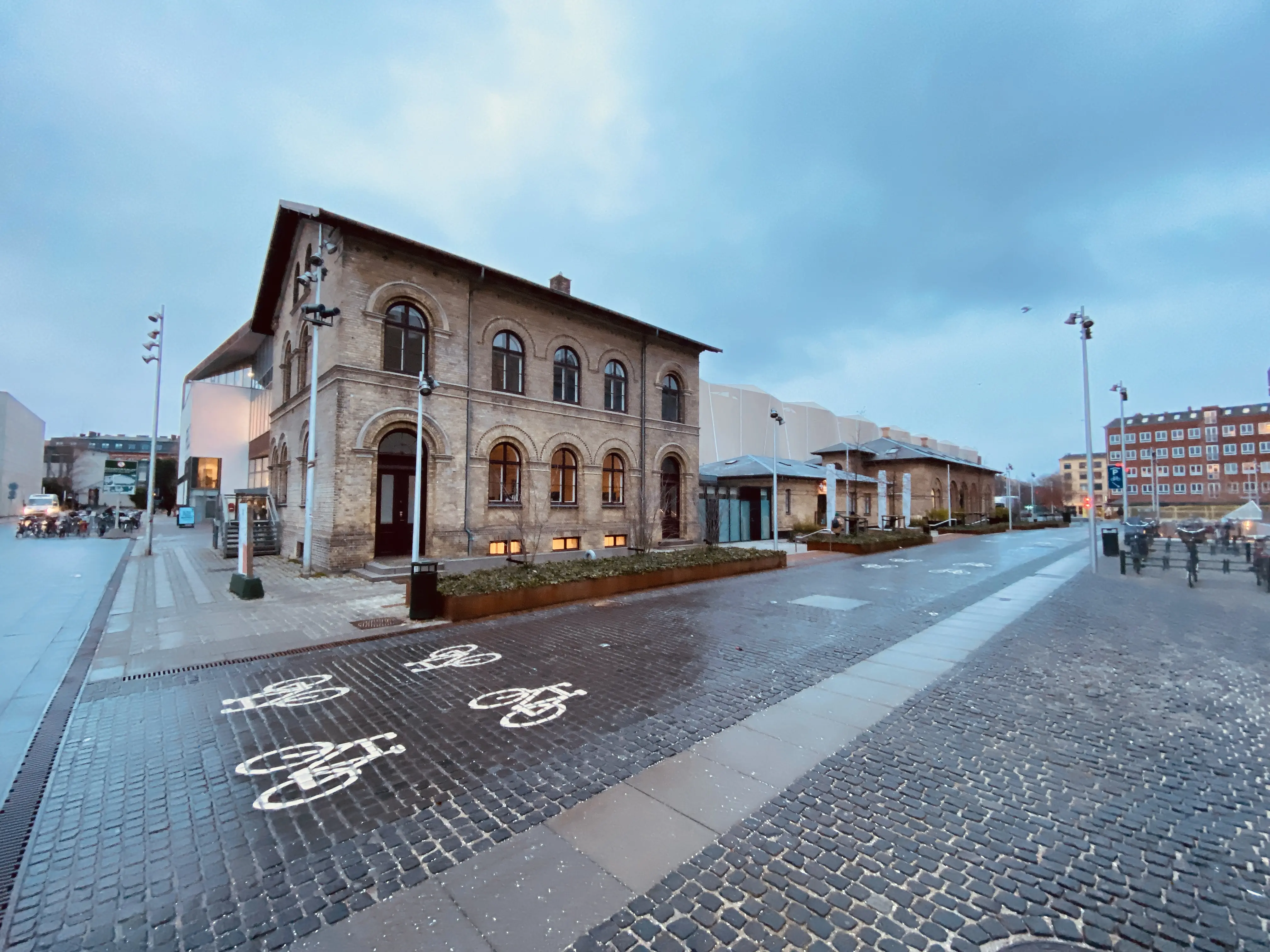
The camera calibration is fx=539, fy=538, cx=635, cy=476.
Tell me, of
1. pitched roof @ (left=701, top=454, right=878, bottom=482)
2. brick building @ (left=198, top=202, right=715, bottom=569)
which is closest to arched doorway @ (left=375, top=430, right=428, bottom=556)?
brick building @ (left=198, top=202, right=715, bottom=569)

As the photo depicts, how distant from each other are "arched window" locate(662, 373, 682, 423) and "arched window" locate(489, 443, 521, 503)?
822cm

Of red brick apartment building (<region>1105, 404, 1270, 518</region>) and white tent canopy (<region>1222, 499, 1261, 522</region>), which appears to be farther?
red brick apartment building (<region>1105, 404, 1270, 518</region>)

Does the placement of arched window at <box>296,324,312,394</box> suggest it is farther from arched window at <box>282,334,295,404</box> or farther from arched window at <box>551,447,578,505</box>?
arched window at <box>551,447,578,505</box>

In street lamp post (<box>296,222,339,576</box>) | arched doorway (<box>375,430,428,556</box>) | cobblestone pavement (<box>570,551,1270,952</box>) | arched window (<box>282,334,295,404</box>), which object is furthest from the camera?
arched window (<box>282,334,295,404</box>)

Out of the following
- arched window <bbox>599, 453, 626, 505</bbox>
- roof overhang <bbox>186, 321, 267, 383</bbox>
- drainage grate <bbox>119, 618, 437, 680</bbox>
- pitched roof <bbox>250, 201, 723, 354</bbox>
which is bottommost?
drainage grate <bbox>119, 618, 437, 680</bbox>

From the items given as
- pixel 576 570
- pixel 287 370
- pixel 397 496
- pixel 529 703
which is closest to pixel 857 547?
pixel 576 570

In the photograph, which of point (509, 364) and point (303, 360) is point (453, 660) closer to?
point (509, 364)

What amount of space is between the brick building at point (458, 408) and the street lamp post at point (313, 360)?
0.32 metres

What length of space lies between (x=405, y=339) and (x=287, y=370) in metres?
8.31

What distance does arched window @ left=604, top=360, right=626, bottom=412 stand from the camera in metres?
23.1

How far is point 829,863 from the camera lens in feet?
11.0

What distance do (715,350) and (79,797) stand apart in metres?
25.8

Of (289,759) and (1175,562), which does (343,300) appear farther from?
(1175,562)

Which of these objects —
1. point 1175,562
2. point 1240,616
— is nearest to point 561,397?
point 1240,616
